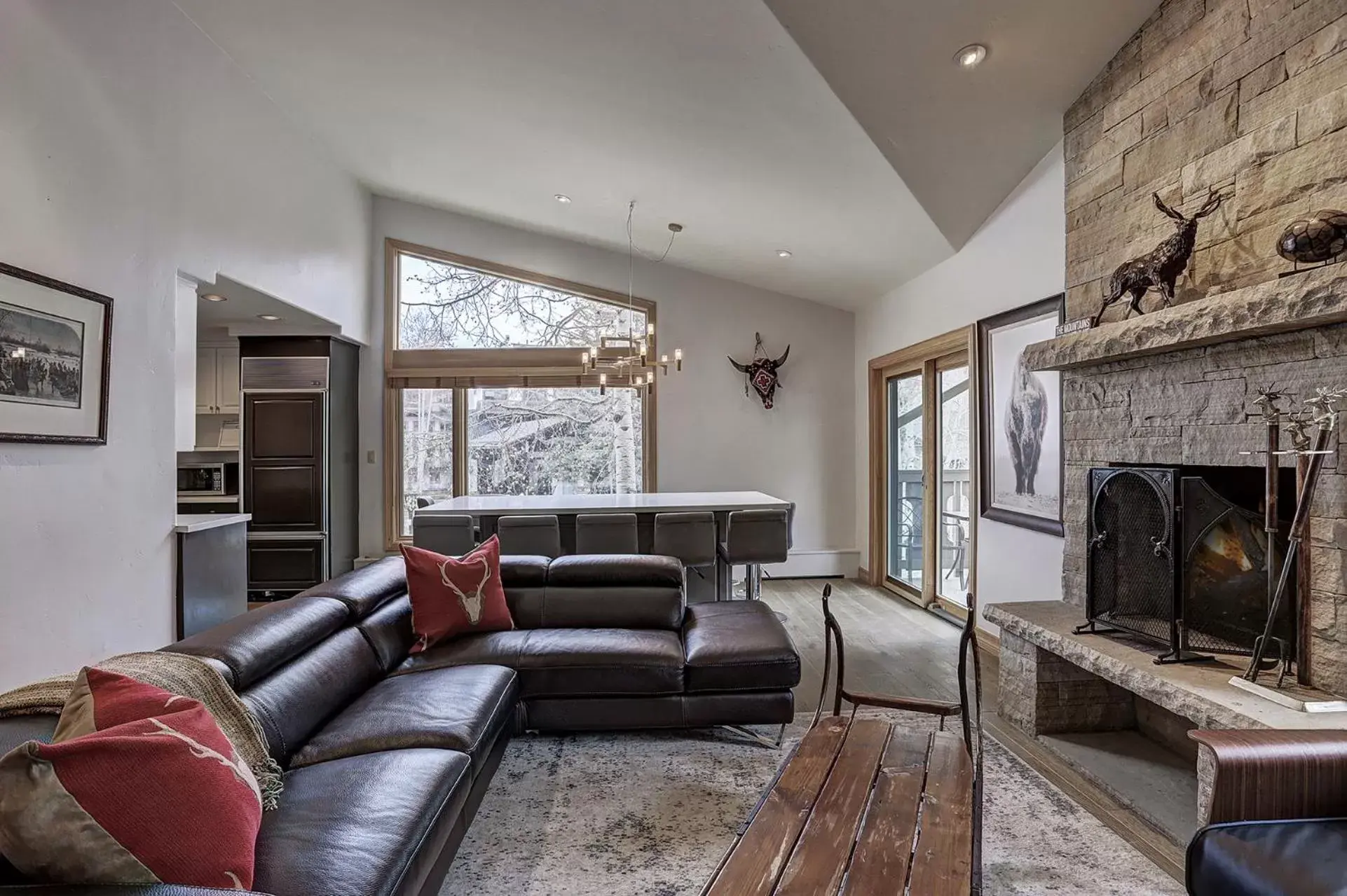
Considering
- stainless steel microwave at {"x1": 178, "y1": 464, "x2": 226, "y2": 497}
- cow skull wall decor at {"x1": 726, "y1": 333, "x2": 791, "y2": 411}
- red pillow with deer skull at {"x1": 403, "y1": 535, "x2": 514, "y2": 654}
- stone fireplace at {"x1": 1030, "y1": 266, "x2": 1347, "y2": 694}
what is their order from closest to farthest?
stone fireplace at {"x1": 1030, "y1": 266, "x2": 1347, "y2": 694} < red pillow with deer skull at {"x1": 403, "y1": 535, "x2": 514, "y2": 654} < stainless steel microwave at {"x1": 178, "y1": 464, "x2": 226, "y2": 497} < cow skull wall decor at {"x1": 726, "y1": 333, "x2": 791, "y2": 411}

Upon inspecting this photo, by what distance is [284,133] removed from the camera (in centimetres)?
473

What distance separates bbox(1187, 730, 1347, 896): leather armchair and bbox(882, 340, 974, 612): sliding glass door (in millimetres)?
2847

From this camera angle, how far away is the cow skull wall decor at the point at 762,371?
21.1 ft

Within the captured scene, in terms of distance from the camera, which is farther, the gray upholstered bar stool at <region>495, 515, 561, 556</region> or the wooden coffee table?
the gray upholstered bar stool at <region>495, 515, 561, 556</region>

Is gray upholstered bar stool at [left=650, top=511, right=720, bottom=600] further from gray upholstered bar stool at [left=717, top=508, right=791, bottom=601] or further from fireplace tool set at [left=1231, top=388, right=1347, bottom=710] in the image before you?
fireplace tool set at [left=1231, top=388, right=1347, bottom=710]

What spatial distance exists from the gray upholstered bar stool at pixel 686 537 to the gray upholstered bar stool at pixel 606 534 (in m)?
0.16

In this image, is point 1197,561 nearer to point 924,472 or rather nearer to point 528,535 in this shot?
point 924,472

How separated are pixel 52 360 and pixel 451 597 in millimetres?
1913

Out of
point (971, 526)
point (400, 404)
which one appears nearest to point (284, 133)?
point (400, 404)

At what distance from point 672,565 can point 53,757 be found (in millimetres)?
2436

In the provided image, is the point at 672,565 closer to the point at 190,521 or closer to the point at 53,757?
the point at 53,757

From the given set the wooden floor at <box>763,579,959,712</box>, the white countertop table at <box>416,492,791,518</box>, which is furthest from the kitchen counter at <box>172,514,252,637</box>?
the wooden floor at <box>763,579,959,712</box>

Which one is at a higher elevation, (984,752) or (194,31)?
(194,31)

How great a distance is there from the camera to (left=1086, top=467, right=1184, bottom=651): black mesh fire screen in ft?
8.07
